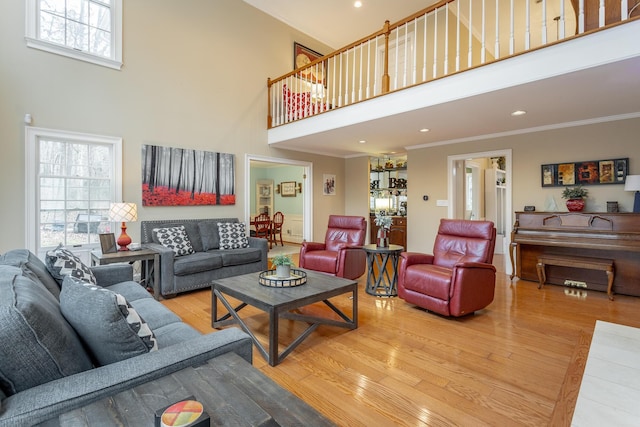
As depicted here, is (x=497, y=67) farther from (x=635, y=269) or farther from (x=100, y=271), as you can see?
(x=100, y=271)

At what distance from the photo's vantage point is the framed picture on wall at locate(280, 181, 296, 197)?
9405 mm

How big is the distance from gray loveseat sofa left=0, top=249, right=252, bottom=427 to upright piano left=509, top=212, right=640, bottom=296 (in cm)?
457

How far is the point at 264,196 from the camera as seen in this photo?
10.3 m

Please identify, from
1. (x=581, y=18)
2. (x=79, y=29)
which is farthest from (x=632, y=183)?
(x=79, y=29)

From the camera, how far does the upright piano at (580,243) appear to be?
3.89 m

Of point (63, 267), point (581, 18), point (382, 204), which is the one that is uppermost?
point (581, 18)

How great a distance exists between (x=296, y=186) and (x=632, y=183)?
7127 mm

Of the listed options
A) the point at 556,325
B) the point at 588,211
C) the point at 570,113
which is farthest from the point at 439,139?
the point at 556,325

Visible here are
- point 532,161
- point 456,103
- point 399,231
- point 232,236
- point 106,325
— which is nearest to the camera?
point 106,325

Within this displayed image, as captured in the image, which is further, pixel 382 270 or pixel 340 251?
pixel 340 251

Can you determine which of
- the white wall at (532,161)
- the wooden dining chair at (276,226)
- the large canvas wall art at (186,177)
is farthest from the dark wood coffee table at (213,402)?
the wooden dining chair at (276,226)

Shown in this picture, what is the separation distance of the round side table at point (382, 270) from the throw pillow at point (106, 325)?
3032 millimetres

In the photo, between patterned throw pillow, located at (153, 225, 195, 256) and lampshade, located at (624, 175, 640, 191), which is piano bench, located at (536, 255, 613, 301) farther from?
patterned throw pillow, located at (153, 225, 195, 256)

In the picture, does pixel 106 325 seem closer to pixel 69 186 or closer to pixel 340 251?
pixel 340 251
